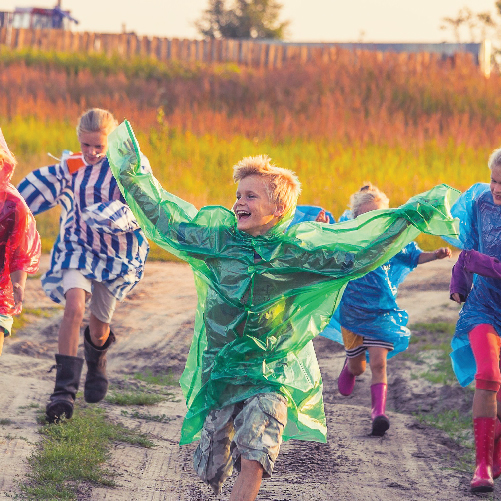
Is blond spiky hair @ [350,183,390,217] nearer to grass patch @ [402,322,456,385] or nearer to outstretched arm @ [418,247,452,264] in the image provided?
outstretched arm @ [418,247,452,264]

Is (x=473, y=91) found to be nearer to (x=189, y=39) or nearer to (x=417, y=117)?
(x=417, y=117)

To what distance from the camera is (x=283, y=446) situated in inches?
209

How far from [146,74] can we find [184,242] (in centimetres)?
2108

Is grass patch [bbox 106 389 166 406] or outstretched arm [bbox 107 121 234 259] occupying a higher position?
outstretched arm [bbox 107 121 234 259]

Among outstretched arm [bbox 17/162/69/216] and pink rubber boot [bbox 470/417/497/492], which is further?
outstretched arm [bbox 17/162/69/216]

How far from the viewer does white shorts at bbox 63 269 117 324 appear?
5.46 metres

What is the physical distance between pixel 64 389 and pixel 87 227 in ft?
3.37

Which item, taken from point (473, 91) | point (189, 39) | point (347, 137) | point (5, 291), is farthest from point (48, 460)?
point (189, 39)

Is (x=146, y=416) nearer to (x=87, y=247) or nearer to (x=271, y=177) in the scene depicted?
(x=87, y=247)

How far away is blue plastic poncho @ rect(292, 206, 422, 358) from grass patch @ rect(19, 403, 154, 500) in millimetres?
1614

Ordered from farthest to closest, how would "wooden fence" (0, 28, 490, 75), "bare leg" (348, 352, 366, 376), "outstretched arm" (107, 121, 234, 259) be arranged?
"wooden fence" (0, 28, 490, 75), "bare leg" (348, 352, 366, 376), "outstretched arm" (107, 121, 234, 259)

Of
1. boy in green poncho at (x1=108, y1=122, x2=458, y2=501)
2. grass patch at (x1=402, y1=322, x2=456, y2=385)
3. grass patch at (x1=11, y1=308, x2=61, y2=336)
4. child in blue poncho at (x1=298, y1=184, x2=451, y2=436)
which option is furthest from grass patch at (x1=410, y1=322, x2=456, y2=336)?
boy in green poncho at (x1=108, y1=122, x2=458, y2=501)

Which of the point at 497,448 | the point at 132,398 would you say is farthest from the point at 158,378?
the point at 497,448

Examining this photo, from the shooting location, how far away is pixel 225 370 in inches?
147
